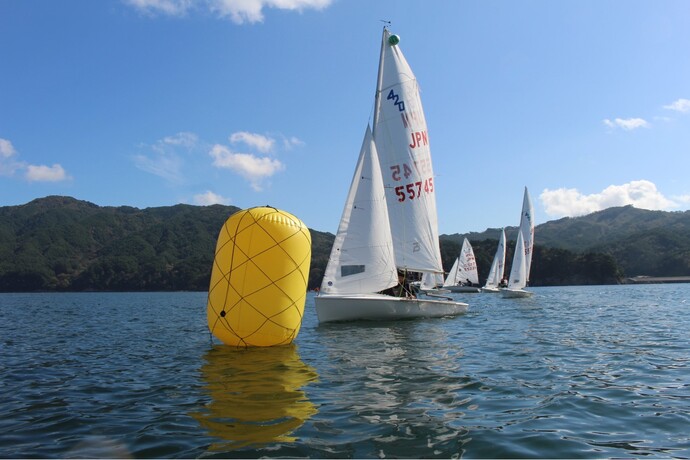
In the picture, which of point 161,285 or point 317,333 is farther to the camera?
point 161,285

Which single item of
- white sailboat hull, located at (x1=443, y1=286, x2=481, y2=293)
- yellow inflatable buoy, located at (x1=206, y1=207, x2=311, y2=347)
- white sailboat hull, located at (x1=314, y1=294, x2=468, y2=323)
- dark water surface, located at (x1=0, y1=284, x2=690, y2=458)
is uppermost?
yellow inflatable buoy, located at (x1=206, y1=207, x2=311, y2=347)

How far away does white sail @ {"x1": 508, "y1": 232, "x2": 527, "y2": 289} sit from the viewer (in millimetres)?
49531

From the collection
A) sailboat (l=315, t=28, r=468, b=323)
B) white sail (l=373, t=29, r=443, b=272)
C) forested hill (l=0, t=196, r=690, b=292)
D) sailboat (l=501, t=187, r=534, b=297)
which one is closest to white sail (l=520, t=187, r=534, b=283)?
sailboat (l=501, t=187, r=534, b=297)

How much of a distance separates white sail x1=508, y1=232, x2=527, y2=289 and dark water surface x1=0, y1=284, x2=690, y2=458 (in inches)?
1423

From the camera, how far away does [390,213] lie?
2453 centimetres

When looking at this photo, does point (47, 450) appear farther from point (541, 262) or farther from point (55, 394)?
point (541, 262)

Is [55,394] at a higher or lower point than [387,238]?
lower

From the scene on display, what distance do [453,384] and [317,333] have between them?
9225mm

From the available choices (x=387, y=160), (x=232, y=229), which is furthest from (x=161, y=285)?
(x=232, y=229)

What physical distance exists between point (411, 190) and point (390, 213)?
65.1 inches

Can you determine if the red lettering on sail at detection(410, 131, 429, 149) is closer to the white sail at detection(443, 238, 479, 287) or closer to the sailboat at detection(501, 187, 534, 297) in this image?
the sailboat at detection(501, 187, 534, 297)

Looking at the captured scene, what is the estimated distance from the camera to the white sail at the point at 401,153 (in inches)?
963

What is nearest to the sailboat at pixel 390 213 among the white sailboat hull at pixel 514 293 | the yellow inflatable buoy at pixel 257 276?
the yellow inflatable buoy at pixel 257 276

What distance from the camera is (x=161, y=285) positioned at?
474ft
